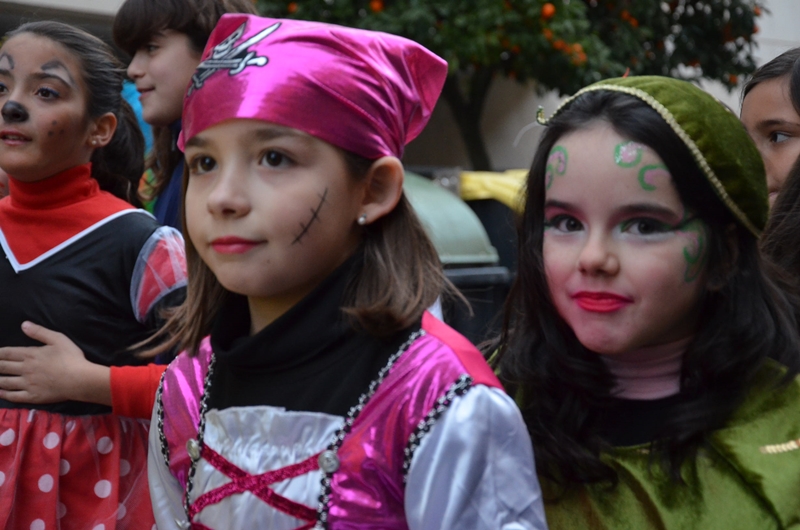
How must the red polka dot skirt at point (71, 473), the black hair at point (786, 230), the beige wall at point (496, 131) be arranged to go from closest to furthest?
the red polka dot skirt at point (71, 473) < the black hair at point (786, 230) < the beige wall at point (496, 131)

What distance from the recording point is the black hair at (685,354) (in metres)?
1.83

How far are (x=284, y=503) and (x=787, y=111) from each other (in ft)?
6.35

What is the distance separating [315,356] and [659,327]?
24.7 inches

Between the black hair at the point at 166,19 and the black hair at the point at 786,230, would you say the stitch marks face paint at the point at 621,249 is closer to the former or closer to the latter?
the black hair at the point at 786,230

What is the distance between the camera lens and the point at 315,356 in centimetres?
175

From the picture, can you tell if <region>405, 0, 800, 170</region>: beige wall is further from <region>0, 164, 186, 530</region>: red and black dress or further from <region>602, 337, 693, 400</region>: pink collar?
<region>602, 337, 693, 400</region>: pink collar

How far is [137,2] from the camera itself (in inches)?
111

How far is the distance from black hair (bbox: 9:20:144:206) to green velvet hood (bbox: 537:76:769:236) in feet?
4.42

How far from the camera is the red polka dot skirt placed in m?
2.29

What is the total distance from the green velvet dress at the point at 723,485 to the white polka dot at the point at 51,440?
3.81ft

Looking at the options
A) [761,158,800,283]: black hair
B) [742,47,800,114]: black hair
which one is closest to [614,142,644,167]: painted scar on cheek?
[761,158,800,283]: black hair

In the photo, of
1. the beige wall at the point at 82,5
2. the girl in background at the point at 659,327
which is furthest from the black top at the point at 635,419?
the beige wall at the point at 82,5

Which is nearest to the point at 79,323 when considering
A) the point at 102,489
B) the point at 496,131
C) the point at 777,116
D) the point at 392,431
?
the point at 102,489

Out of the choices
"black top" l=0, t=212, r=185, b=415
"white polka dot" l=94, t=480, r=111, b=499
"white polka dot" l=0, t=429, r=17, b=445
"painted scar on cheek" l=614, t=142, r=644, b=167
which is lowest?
"white polka dot" l=94, t=480, r=111, b=499
